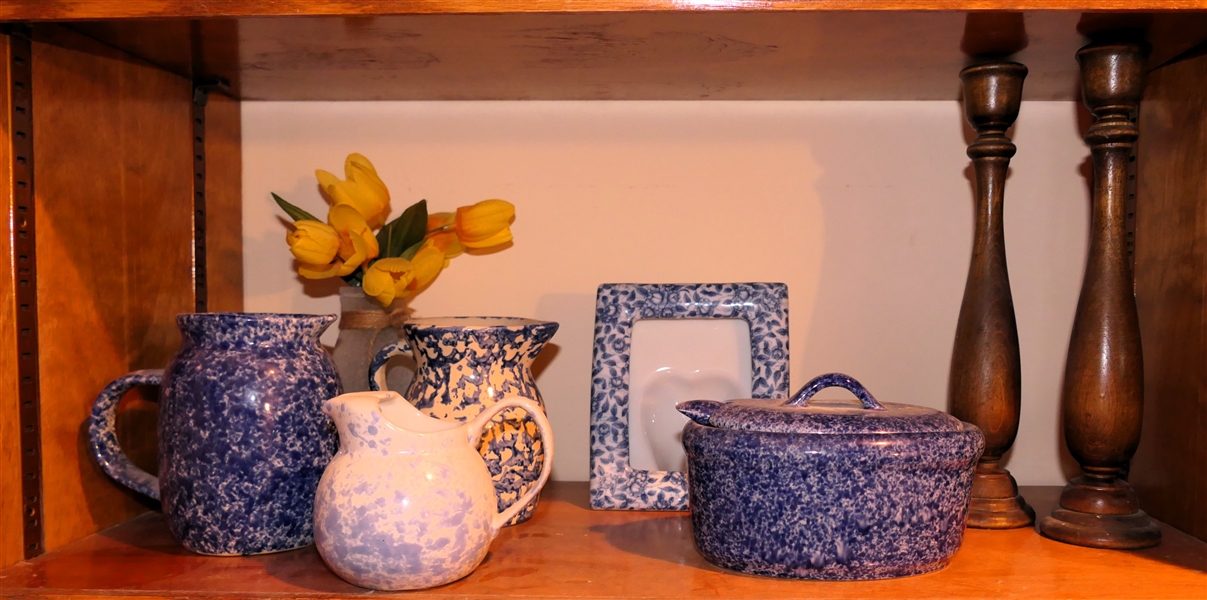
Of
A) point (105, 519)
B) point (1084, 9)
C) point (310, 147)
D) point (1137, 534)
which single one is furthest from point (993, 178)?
point (105, 519)

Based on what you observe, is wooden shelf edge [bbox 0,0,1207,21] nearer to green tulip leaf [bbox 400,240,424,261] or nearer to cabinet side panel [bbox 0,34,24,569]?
cabinet side panel [bbox 0,34,24,569]

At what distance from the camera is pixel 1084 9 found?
69 cm

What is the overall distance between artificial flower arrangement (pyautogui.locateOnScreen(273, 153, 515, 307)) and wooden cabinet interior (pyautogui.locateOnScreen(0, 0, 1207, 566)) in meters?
0.12

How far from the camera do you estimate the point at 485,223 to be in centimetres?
99

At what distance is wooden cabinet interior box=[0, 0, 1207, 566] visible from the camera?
0.72 metres

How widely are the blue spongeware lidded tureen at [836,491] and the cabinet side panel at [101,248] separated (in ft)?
1.81

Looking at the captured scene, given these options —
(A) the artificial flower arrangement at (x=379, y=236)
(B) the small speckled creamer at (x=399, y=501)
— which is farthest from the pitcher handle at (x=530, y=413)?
(A) the artificial flower arrangement at (x=379, y=236)

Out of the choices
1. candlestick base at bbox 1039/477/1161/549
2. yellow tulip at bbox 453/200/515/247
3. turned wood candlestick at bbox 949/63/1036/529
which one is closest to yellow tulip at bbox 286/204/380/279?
yellow tulip at bbox 453/200/515/247

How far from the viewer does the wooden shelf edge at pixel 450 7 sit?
68 cm

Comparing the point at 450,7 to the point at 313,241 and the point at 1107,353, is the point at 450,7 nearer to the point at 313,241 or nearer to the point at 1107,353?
the point at 313,241

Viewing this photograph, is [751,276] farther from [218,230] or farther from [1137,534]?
[218,230]

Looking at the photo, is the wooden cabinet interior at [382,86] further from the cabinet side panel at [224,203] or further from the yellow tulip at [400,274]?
the yellow tulip at [400,274]

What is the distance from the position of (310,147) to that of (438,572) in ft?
1.94

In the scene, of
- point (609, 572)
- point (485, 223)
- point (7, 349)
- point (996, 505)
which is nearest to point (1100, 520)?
point (996, 505)
